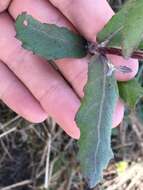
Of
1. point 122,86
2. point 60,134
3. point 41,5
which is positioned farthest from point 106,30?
point 60,134

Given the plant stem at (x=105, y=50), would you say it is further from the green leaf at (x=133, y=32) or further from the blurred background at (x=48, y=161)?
the blurred background at (x=48, y=161)

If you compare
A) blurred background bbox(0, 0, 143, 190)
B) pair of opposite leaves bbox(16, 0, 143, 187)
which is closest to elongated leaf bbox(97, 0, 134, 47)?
pair of opposite leaves bbox(16, 0, 143, 187)

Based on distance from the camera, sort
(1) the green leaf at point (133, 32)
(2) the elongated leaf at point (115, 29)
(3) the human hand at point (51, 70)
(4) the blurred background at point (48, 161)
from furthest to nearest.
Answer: (4) the blurred background at point (48, 161)
(3) the human hand at point (51, 70)
(2) the elongated leaf at point (115, 29)
(1) the green leaf at point (133, 32)

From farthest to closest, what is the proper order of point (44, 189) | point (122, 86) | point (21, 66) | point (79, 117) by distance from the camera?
point (44, 189) < point (21, 66) < point (122, 86) < point (79, 117)

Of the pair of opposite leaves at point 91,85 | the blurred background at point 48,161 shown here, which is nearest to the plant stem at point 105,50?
the pair of opposite leaves at point 91,85

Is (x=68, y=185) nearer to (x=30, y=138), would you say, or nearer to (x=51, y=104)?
(x=30, y=138)

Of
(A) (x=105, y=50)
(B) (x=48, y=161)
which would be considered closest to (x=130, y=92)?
(A) (x=105, y=50)

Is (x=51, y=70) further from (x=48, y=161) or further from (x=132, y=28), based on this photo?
(x=48, y=161)
